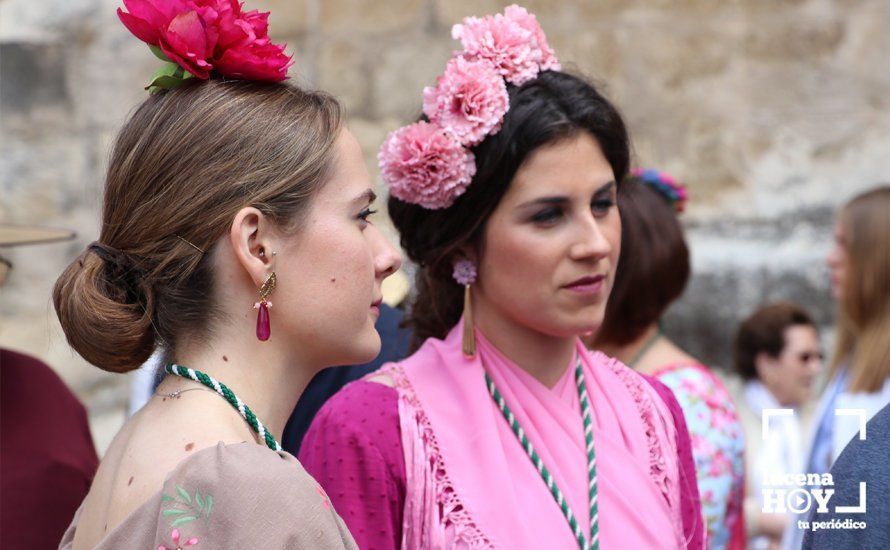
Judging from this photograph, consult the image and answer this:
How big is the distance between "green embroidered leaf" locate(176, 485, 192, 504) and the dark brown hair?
1.14m

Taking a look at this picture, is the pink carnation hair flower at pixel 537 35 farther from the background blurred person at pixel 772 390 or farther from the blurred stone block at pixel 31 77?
the blurred stone block at pixel 31 77

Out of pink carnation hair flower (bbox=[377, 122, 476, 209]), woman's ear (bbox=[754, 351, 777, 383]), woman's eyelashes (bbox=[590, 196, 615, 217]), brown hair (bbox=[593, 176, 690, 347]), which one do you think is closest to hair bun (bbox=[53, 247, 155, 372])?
pink carnation hair flower (bbox=[377, 122, 476, 209])

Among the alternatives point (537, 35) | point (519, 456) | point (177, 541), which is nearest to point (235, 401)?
point (177, 541)

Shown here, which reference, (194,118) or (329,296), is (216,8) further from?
(329,296)

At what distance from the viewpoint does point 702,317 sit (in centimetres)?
527

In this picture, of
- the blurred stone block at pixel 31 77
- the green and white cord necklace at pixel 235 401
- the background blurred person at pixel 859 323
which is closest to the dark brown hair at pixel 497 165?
the green and white cord necklace at pixel 235 401

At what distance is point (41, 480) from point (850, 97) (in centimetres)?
354

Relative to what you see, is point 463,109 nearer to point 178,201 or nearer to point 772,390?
point 178,201

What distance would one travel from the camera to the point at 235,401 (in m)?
1.87

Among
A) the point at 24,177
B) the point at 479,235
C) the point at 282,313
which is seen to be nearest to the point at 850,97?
the point at 479,235

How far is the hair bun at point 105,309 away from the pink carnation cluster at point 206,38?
34 cm

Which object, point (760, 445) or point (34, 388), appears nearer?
point (34, 388)

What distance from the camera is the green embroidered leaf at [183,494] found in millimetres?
1665

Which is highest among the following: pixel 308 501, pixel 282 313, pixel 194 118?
pixel 194 118
